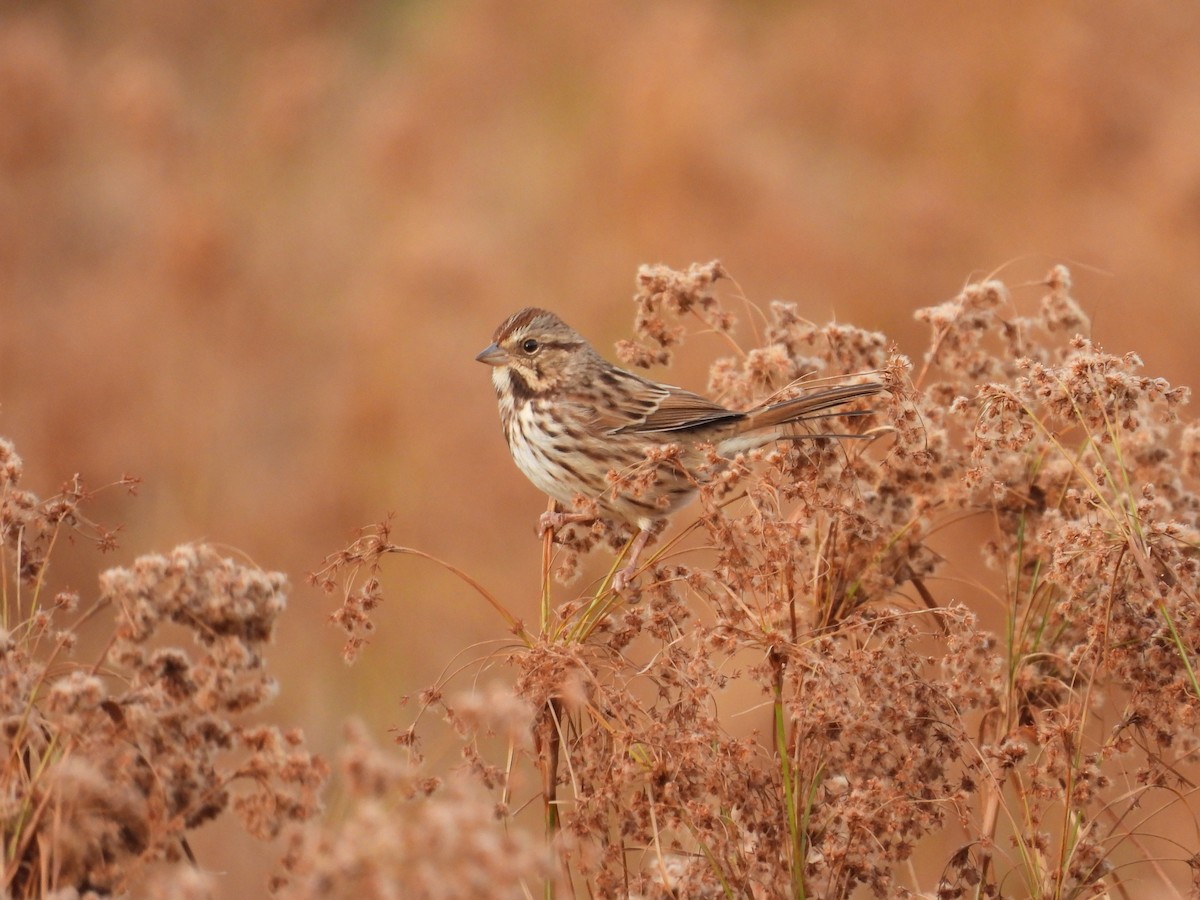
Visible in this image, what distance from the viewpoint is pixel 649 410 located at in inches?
191

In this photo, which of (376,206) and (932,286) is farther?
(376,206)

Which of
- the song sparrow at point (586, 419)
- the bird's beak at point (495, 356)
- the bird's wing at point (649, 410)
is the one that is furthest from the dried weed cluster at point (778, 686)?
the bird's beak at point (495, 356)

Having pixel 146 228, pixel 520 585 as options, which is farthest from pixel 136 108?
pixel 520 585

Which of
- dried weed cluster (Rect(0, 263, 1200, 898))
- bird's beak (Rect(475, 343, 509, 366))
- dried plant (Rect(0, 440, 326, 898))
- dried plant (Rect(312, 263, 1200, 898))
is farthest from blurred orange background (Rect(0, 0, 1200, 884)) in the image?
dried plant (Rect(0, 440, 326, 898))

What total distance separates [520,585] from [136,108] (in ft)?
10.5

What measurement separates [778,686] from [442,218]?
5.50 m

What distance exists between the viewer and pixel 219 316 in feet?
22.2

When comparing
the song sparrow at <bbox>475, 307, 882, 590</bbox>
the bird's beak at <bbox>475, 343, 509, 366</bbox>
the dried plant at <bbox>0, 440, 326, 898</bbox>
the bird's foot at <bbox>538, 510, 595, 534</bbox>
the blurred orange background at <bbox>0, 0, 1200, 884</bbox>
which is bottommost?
the dried plant at <bbox>0, 440, 326, 898</bbox>

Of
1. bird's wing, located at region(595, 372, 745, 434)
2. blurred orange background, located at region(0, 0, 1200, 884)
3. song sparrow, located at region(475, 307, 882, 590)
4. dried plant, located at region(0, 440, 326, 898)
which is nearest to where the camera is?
dried plant, located at region(0, 440, 326, 898)

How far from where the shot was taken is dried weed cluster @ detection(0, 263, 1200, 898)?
7.13ft

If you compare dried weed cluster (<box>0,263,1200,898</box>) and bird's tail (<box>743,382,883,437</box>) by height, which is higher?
bird's tail (<box>743,382,883,437</box>)

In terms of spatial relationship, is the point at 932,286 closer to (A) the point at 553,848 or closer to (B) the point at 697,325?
(B) the point at 697,325

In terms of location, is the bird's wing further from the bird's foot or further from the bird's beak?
the bird's foot

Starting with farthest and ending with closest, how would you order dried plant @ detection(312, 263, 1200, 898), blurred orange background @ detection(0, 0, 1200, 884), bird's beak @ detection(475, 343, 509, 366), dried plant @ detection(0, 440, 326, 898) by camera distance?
blurred orange background @ detection(0, 0, 1200, 884) < bird's beak @ detection(475, 343, 509, 366) < dried plant @ detection(312, 263, 1200, 898) < dried plant @ detection(0, 440, 326, 898)
